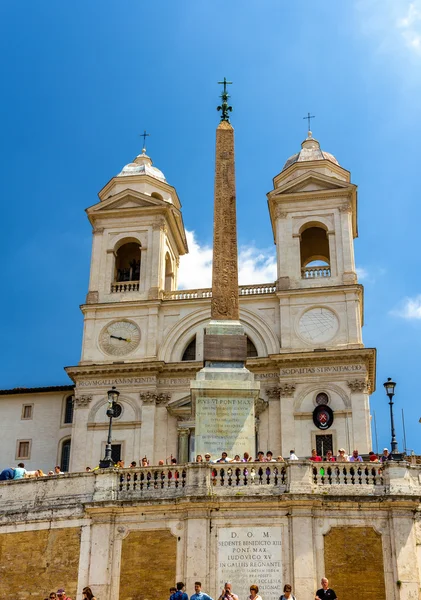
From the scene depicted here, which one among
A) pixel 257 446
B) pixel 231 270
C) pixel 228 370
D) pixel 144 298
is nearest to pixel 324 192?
pixel 144 298

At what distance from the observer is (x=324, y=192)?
159 feet

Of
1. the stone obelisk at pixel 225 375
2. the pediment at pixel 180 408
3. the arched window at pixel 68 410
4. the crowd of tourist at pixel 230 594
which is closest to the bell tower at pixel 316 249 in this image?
the pediment at pixel 180 408

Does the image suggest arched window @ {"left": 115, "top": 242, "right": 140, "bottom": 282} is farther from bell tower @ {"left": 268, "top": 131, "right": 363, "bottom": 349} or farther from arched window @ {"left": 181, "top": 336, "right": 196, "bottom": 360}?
bell tower @ {"left": 268, "top": 131, "right": 363, "bottom": 349}

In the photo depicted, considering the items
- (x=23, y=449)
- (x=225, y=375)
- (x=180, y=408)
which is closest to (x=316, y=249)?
(x=180, y=408)

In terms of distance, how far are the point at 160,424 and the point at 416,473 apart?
22208 millimetres

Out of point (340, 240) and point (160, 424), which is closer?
point (160, 424)

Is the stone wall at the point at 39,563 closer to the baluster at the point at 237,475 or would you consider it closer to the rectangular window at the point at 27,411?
the baluster at the point at 237,475

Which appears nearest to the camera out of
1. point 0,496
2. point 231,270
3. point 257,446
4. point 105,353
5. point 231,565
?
point 231,565

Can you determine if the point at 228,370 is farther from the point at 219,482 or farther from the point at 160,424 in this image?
the point at 160,424

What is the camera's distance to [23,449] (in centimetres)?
4803

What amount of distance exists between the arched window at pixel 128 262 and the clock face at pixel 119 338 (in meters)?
3.83

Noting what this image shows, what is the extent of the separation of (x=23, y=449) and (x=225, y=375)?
2392 cm

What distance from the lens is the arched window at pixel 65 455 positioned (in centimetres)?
4698

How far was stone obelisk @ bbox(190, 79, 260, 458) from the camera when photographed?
26531 mm
